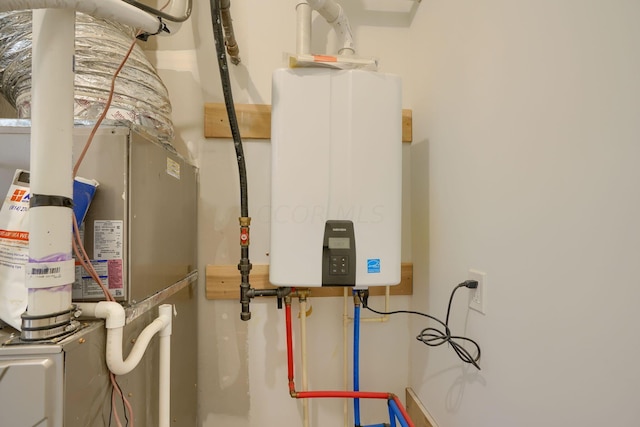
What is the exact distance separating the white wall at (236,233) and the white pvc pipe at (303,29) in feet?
0.64

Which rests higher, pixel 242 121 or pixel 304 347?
pixel 242 121

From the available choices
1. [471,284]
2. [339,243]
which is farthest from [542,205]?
[339,243]

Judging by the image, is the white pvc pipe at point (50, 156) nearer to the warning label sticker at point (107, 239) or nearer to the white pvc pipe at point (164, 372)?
the warning label sticker at point (107, 239)

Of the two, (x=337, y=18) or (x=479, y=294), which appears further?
(x=337, y=18)

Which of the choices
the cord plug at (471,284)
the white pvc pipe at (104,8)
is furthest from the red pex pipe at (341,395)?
the white pvc pipe at (104,8)

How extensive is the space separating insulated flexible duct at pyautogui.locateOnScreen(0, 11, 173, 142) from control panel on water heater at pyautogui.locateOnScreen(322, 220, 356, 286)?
0.56 metres

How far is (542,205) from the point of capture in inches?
22.7

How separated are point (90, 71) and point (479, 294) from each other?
1.18 meters

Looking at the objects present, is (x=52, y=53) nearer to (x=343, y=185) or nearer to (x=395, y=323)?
(x=343, y=185)

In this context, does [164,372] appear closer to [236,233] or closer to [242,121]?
[236,233]

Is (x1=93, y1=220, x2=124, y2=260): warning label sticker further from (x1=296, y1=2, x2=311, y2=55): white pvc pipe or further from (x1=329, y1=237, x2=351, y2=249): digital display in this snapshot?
(x1=296, y1=2, x2=311, y2=55): white pvc pipe

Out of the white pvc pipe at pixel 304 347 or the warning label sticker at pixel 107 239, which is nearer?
the warning label sticker at pixel 107 239

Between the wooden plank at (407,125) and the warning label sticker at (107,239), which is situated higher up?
the wooden plank at (407,125)

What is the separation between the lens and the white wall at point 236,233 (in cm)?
109
